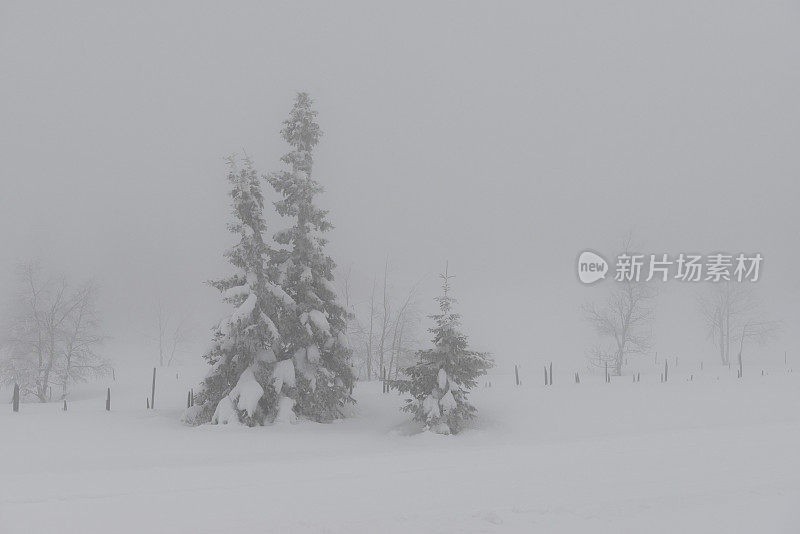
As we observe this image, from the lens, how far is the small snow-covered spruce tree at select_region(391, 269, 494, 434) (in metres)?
20.8

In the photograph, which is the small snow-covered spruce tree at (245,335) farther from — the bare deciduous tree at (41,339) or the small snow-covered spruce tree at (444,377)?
the bare deciduous tree at (41,339)

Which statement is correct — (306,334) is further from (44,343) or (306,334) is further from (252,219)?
(44,343)

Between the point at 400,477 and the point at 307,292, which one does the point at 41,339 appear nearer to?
the point at 307,292

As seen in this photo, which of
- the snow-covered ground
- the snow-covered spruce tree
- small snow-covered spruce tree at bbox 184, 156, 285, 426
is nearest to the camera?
the snow-covered ground

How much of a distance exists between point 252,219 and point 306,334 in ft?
17.4

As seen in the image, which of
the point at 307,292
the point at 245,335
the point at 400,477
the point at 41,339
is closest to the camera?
the point at 400,477

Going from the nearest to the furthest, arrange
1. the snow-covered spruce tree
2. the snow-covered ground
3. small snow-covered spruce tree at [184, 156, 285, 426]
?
the snow-covered ground < small snow-covered spruce tree at [184, 156, 285, 426] < the snow-covered spruce tree

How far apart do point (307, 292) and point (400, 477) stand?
41.8 ft

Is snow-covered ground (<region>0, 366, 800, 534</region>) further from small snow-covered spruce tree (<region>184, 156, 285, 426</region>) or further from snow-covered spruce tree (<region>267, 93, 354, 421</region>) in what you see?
snow-covered spruce tree (<region>267, 93, 354, 421</region>)

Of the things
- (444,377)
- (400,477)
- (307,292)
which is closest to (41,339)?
(307,292)

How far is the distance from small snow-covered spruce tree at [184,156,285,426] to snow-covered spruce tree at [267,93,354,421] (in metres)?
0.94

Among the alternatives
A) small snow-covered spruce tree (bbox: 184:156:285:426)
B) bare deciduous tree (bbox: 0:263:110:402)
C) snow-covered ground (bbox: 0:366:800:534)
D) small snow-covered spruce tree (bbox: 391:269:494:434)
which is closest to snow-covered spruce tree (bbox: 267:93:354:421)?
small snow-covered spruce tree (bbox: 184:156:285:426)

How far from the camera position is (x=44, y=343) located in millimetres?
37250

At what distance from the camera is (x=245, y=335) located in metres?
21.4
